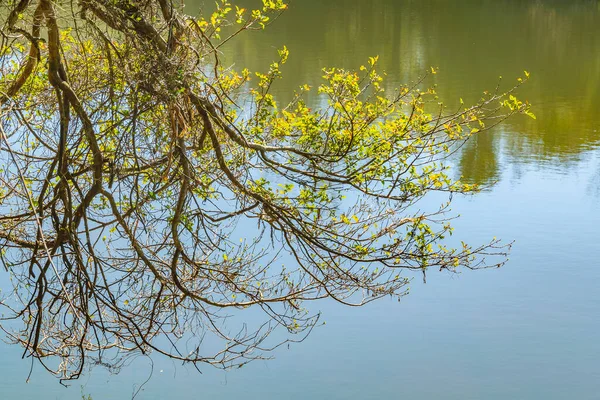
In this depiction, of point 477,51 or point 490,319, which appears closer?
point 490,319

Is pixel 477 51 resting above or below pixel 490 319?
above

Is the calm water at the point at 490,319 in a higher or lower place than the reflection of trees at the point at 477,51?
lower

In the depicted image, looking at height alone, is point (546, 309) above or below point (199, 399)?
above

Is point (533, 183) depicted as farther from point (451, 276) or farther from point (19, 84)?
point (19, 84)

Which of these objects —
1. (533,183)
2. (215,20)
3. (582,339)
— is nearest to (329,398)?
(582,339)

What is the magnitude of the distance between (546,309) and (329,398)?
7.52 feet

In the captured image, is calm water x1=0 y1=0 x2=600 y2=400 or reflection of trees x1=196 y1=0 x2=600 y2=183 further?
reflection of trees x1=196 y1=0 x2=600 y2=183

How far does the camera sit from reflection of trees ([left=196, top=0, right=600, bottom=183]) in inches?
480

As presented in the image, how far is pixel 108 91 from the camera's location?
4.35 metres

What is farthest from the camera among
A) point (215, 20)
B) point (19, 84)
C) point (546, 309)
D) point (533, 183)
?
point (533, 183)

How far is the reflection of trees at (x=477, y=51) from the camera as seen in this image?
12.2 meters

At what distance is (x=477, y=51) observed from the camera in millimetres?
18500

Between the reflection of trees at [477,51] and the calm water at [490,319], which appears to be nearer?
the calm water at [490,319]

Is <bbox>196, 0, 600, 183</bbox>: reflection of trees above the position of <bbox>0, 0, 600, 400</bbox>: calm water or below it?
above
